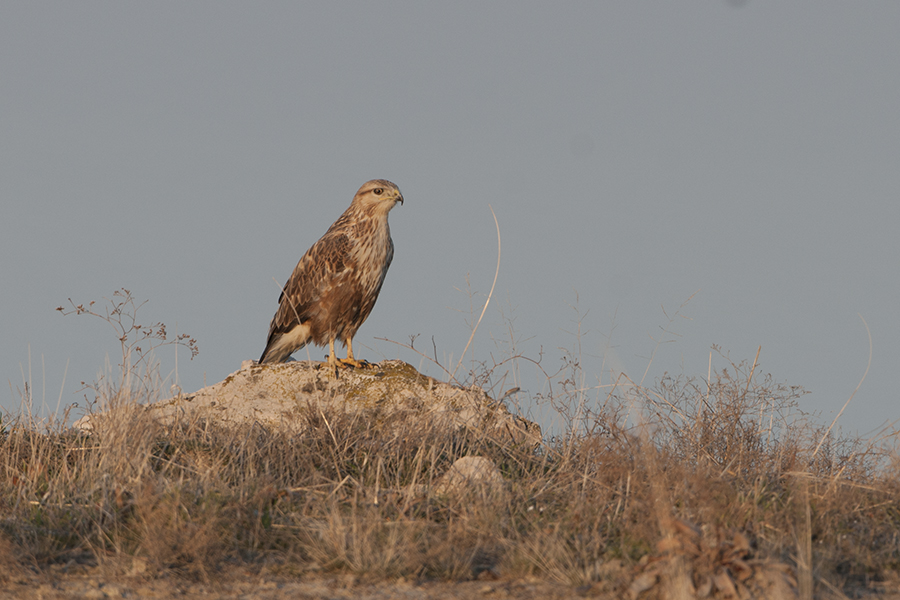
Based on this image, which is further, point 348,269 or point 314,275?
point 314,275

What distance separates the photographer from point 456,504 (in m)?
4.59

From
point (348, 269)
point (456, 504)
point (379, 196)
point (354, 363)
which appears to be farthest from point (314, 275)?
point (456, 504)

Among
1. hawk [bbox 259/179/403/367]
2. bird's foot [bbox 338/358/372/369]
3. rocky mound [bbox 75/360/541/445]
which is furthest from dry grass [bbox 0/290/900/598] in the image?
hawk [bbox 259/179/403/367]

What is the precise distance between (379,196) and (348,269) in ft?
2.51

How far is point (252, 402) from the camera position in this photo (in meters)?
6.94

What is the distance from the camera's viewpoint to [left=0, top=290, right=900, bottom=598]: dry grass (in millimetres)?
3889

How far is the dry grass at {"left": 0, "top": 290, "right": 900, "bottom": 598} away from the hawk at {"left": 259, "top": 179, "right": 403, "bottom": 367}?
2.02 metres

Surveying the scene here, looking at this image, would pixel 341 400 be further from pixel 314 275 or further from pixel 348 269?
pixel 314 275

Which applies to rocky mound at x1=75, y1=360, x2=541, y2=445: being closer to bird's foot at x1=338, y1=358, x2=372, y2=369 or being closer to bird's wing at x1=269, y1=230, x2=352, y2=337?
bird's foot at x1=338, y1=358, x2=372, y2=369

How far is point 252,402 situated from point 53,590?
3144 mm

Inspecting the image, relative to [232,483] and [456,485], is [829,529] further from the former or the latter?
[232,483]

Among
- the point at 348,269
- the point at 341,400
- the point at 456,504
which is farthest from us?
the point at 348,269

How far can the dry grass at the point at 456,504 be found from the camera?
3889 mm

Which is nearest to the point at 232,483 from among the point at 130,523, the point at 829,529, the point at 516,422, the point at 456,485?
the point at 130,523
